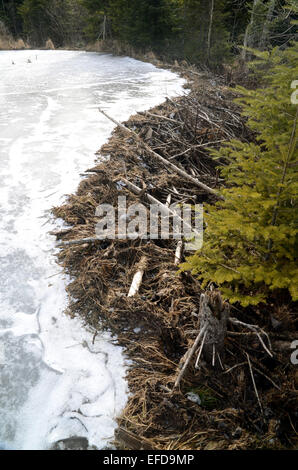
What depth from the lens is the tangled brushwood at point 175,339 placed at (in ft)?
6.28

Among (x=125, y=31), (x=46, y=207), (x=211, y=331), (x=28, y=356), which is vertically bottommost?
(x=28, y=356)

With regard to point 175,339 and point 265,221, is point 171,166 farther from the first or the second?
point 175,339

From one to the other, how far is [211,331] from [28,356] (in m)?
1.45

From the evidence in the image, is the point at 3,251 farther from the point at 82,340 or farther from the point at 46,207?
the point at 82,340

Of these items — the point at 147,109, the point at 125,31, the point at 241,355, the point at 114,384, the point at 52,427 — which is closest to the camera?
the point at 52,427

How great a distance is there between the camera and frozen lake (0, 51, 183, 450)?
6.36 feet

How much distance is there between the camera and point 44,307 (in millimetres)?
2686

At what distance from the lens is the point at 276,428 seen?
192 centimetres

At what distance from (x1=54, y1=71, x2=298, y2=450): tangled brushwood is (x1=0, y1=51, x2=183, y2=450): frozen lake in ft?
0.54

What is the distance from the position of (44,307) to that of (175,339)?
124cm

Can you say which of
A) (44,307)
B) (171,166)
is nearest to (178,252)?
(44,307)

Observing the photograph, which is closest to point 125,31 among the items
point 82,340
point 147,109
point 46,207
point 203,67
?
point 203,67

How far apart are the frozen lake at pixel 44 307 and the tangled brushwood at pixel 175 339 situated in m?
0.16

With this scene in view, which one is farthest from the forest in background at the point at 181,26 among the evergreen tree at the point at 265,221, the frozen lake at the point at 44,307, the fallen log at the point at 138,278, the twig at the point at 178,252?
the fallen log at the point at 138,278
